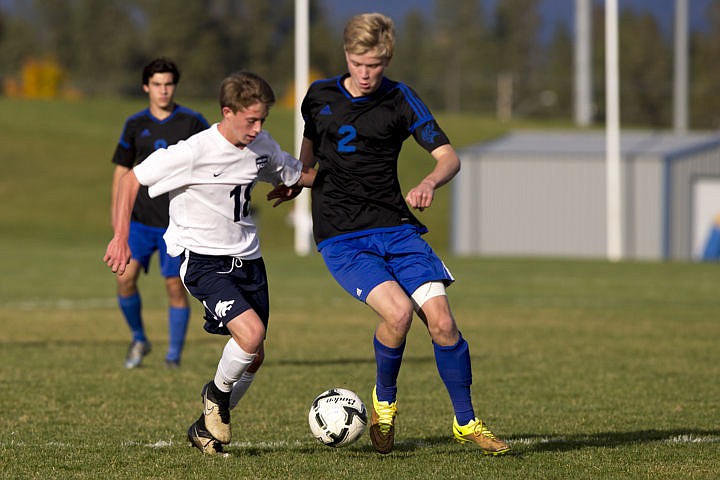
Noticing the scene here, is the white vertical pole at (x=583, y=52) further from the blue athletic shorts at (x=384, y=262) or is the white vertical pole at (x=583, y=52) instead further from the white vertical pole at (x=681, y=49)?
the blue athletic shorts at (x=384, y=262)

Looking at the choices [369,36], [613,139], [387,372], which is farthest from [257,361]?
[613,139]

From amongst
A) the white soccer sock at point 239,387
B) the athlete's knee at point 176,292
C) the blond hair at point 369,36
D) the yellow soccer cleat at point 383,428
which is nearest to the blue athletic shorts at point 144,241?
the athlete's knee at point 176,292

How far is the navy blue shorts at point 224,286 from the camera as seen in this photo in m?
6.91

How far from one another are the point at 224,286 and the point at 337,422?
93cm

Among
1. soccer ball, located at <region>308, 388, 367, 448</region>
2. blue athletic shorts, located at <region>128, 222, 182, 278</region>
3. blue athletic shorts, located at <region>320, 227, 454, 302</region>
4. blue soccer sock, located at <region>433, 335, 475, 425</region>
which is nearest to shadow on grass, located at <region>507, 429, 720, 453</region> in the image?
blue soccer sock, located at <region>433, 335, 475, 425</region>

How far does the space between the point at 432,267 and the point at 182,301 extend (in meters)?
4.56

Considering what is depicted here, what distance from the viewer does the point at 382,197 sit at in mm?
7066

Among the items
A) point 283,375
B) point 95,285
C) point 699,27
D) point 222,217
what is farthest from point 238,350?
point 699,27

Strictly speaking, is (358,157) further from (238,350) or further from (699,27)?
(699,27)

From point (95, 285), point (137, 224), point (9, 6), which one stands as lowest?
point (95, 285)

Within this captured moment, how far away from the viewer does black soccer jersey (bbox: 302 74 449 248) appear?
7.04 metres

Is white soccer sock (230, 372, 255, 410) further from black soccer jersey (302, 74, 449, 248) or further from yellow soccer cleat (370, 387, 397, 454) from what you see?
black soccer jersey (302, 74, 449, 248)

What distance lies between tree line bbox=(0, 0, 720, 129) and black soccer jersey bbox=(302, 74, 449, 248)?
106 m

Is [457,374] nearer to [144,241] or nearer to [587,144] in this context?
[144,241]
